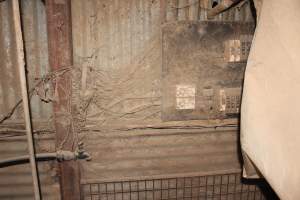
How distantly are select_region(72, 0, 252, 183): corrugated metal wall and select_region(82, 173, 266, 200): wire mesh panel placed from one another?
135 millimetres

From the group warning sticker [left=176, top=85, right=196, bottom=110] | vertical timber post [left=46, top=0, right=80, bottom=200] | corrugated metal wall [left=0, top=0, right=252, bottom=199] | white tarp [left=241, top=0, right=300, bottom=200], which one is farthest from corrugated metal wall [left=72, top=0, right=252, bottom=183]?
white tarp [left=241, top=0, right=300, bottom=200]

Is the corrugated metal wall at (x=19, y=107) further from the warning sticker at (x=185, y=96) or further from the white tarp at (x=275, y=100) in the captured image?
the white tarp at (x=275, y=100)

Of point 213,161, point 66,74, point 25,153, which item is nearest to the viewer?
point 66,74

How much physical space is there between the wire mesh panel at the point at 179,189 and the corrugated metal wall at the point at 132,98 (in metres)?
0.13

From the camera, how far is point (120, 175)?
3670mm

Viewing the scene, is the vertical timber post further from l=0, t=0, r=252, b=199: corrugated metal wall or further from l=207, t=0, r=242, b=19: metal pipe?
l=207, t=0, r=242, b=19: metal pipe

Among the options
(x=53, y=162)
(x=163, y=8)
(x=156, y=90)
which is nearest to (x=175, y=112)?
(x=156, y=90)

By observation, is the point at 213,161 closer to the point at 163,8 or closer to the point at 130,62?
the point at 130,62

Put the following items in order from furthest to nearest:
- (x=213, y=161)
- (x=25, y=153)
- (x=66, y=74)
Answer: (x=213, y=161) < (x=25, y=153) < (x=66, y=74)

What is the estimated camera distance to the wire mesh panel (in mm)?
3693

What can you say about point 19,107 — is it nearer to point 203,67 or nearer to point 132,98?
point 132,98

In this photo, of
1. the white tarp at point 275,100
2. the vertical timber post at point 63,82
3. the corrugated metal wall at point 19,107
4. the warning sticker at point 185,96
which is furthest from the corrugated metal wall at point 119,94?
the white tarp at point 275,100

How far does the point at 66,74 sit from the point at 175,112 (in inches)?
61.3

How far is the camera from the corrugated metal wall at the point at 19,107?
3252 millimetres
